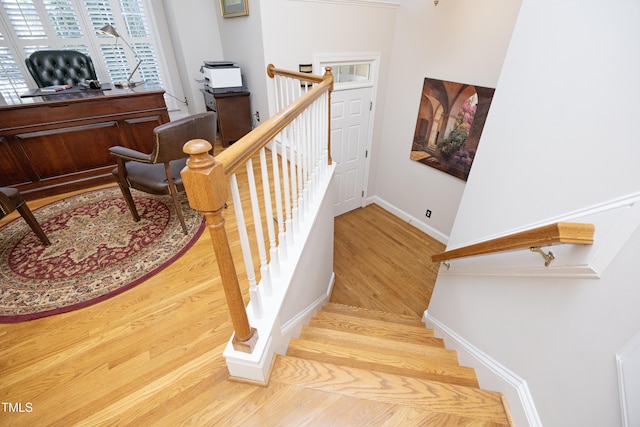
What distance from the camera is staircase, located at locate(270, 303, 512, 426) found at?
1.15 meters

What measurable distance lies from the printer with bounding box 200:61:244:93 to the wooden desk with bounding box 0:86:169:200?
0.67 meters

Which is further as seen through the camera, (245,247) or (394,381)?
(394,381)

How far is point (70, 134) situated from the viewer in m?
2.76

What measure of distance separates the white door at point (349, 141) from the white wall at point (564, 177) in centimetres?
243

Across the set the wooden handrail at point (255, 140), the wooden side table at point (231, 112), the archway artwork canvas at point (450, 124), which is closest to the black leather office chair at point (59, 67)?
the wooden side table at point (231, 112)

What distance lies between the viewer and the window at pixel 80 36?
3541 mm

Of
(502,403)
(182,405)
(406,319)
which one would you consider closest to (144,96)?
(182,405)

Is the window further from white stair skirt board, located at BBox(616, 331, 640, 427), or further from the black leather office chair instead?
white stair skirt board, located at BBox(616, 331, 640, 427)

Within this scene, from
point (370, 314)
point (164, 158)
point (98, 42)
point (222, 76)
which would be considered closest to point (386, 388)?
point (370, 314)

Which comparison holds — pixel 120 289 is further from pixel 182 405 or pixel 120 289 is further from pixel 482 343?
pixel 482 343

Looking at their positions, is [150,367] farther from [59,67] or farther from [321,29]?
[59,67]

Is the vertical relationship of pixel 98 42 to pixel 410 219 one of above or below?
above

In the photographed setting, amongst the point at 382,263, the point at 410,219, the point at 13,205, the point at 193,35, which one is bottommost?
the point at 382,263

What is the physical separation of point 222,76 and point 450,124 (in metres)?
2.83
